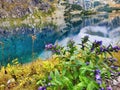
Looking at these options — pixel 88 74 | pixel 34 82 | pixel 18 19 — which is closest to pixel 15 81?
pixel 34 82

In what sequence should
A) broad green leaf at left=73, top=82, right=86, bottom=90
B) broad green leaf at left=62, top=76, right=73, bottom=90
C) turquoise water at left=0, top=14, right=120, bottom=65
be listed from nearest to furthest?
broad green leaf at left=73, top=82, right=86, bottom=90
broad green leaf at left=62, top=76, right=73, bottom=90
turquoise water at left=0, top=14, right=120, bottom=65

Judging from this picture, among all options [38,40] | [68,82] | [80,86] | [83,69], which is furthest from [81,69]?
[38,40]

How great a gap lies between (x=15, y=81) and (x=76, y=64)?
2.44 m

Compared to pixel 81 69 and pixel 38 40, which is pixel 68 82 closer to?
pixel 81 69

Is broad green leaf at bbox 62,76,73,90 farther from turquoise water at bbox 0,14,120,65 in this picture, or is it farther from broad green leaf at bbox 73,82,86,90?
turquoise water at bbox 0,14,120,65

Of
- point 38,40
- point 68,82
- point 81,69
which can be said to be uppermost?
point 81,69

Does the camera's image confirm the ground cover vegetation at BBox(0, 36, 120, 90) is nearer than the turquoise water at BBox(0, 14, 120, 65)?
Yes

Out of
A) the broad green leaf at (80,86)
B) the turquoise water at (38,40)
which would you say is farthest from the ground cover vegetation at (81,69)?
the turquoise water at (38,40)

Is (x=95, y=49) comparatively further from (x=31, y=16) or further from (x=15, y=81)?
(x=31, y=16)

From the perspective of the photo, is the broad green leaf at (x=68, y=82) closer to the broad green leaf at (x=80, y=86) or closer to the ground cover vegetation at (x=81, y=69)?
the ground cover vegetation at (x=81, y=69)

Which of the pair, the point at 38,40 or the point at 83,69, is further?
the point at 38,40

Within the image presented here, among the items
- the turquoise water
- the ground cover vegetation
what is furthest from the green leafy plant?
the turquoise water

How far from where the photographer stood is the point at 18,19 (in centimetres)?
18825

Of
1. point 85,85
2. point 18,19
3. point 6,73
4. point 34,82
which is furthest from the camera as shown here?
point 18,19
